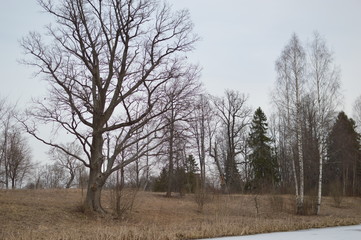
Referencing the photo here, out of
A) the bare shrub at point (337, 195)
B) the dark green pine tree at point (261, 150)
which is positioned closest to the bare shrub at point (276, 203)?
the bare shrub at point (337, 195)

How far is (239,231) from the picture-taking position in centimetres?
1106

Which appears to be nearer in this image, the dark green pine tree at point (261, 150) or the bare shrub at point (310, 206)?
the bare shrub at point (310, 206)

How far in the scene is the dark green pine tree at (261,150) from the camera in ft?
160

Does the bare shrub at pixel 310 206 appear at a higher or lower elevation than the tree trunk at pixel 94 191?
lower

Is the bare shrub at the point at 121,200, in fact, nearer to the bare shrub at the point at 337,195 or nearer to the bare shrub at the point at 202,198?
the bare shrub at the point at 202,198

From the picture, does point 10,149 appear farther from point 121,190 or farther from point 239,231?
point 239,231

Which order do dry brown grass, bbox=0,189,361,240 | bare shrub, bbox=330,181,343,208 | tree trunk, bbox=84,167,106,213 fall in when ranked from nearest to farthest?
dry brown grass, bbox=0,189,361,240, tree trunk, bbox=84,167,106,213, bare shrub, bbox=330,181,343,208

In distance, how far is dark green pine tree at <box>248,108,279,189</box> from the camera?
48.8 meters

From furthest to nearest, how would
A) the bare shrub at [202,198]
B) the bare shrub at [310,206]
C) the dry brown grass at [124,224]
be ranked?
1. the bare shrub at [310,206]
2. the bare shrub at [202,198]
3. the dry brown grass at [124,224]

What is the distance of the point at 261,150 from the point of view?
4981cm

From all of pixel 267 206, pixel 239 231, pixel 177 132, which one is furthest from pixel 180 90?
pixel 267 206

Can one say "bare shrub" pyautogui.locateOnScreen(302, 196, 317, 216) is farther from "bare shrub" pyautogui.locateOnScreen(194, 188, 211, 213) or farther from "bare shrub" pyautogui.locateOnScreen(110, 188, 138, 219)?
"bare shrub" pyautogui.locateOnScreen(110, 188, 138, 219)

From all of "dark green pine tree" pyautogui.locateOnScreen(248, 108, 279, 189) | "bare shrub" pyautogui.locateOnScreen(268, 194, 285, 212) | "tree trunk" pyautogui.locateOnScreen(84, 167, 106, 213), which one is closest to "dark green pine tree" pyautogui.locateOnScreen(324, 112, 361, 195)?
"dark green pine tree" pyautogui.locateOnScreen(248, 108, 279, 189)

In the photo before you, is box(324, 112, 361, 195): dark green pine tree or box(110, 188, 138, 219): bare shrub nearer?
box(110, 188, 138, 219): bare shrub
